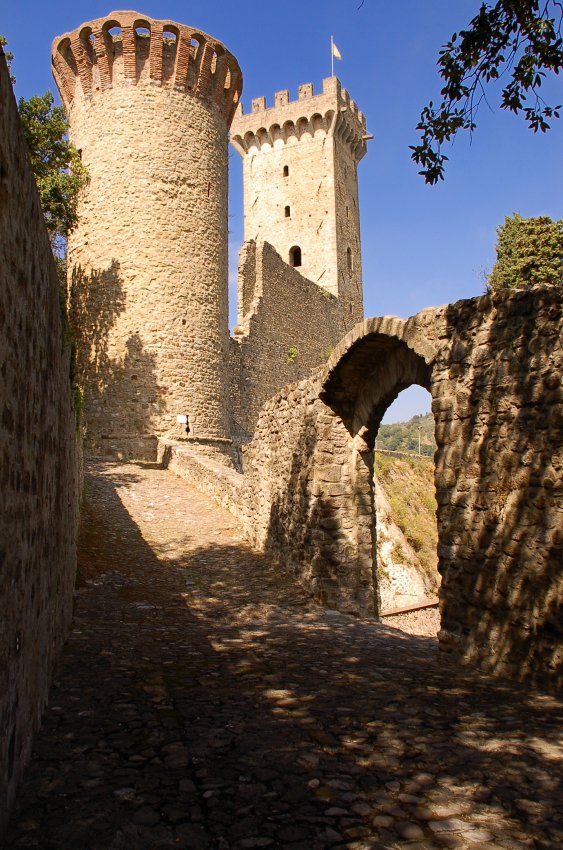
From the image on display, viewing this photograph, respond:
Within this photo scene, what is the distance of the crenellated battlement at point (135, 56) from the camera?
1667 centimetres

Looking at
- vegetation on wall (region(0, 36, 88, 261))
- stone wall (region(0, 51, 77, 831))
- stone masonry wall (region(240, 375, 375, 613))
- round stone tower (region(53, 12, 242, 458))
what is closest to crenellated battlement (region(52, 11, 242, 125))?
round stone tower (region(53, 12, 242, 458))

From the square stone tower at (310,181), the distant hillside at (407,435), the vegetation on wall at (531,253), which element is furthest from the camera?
the distant hillside at (407,435)

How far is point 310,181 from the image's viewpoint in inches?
1231

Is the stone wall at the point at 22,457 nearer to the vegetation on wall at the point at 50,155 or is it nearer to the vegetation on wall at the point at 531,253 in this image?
the vegetation on wall at the point at 50,155

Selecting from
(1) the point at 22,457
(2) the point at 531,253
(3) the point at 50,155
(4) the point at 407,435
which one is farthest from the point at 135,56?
(4) the point at 407,435

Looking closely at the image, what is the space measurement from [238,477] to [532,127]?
8429mm

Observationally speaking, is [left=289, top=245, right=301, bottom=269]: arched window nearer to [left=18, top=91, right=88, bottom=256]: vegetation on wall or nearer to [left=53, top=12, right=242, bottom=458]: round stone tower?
[left=53, top=12, right=242, bottom=458]: round stone tower

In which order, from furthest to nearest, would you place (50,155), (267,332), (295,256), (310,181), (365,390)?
(295,256), (310,181), (267,332), (50,155), (365,390)

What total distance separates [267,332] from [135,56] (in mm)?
9446

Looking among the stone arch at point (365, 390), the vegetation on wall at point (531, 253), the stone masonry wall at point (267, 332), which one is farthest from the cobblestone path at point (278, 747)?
the vegetation on wall at point (531, 253)

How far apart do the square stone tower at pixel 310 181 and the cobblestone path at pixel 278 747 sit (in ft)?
86.9

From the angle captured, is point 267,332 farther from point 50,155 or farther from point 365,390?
point 365,390

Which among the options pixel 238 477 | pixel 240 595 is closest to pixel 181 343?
pixel 238 477

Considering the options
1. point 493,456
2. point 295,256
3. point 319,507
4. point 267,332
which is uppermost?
point 295,256
